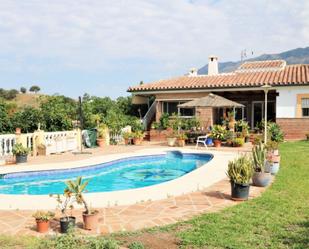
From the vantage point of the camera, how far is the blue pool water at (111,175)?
1151cm

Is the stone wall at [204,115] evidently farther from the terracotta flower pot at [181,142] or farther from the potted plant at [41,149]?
the potted plant at [41,149]

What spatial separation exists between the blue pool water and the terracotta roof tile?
26.4ft

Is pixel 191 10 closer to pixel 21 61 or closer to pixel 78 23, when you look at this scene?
pixel 78 23

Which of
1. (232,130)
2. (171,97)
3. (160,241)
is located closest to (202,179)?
(160,241)

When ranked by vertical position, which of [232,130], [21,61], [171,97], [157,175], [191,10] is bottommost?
[157,175]

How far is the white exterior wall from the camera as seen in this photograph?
21.5m

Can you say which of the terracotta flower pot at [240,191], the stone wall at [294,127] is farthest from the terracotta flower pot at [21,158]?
the stone wall at [294,127]

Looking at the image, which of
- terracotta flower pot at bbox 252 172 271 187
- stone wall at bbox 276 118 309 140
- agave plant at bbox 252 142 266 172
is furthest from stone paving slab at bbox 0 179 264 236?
stone wall at bbox 276 118 309 140

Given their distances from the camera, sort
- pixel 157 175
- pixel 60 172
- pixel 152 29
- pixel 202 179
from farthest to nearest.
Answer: pixel 152 29, pixel 157 175, pixel 60 172, pixel 202 179

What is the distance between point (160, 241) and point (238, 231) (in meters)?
1.29

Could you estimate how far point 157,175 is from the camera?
13.8 meters

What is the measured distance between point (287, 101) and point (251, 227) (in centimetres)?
1748

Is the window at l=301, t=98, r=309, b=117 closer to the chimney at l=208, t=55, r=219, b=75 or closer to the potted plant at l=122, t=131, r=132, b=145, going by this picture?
the chimney at l=208, t=55, r=219, b=75

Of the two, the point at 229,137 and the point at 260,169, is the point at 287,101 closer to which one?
the point at 229,137
